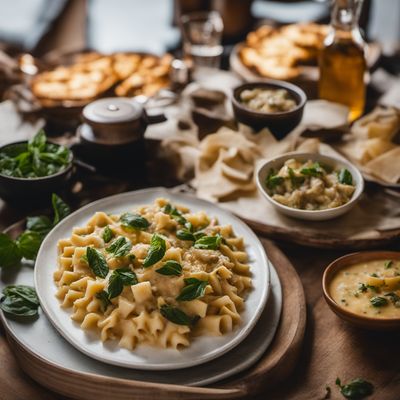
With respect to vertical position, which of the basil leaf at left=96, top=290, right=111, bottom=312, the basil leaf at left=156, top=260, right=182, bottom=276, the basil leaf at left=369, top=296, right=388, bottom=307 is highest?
the basil leaf at left=156, top=260, right=182, bottom=276

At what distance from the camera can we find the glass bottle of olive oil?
3.84m

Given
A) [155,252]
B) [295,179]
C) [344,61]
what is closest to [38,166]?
[155,252]

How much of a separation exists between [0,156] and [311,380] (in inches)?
77.6

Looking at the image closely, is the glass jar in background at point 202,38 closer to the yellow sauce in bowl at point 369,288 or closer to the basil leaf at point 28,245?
the basil leaf at point 28,245

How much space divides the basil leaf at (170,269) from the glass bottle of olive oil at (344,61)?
6.85 ft

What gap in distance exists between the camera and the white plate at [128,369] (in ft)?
7.41

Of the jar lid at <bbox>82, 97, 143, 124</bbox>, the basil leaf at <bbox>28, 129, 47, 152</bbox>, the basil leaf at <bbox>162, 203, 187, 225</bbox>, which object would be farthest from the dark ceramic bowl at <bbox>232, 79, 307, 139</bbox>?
the basil leaf at <bbox>28, 129, 47, 152</bbox>

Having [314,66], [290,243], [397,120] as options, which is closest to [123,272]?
[290,243]

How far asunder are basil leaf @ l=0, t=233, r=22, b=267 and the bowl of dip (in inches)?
54.2

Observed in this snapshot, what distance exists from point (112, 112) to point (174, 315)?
1.45 meters

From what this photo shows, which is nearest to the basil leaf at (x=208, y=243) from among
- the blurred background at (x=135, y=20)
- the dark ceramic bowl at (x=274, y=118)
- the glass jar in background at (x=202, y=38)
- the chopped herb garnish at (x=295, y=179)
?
the chopped herb garnish at (x=295, y=179)

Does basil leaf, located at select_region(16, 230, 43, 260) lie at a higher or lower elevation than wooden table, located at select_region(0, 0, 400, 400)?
higher

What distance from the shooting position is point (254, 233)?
297 cm

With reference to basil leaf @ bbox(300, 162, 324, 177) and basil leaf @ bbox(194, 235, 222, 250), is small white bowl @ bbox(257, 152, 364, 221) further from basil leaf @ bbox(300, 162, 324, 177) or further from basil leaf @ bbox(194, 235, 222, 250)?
basil leaf @ bbox(194, 235, 222, 250)
